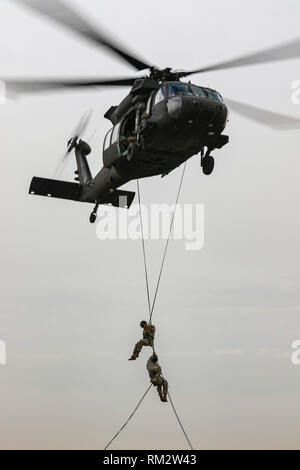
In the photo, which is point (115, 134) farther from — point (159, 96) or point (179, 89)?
point (179, 89)

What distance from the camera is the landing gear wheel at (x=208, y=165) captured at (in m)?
18.5

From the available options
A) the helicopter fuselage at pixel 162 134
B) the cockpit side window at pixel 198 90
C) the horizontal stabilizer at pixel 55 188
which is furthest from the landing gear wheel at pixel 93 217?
the cockpit side window at pixel 198 90

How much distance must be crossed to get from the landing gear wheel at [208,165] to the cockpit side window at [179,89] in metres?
2.08

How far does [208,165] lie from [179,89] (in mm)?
2318

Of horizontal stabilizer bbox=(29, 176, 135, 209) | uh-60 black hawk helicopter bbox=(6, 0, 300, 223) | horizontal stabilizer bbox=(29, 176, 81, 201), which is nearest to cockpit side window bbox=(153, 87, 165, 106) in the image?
uh-60 black hawk helicopter bbox=(6, 0, 300, 223)

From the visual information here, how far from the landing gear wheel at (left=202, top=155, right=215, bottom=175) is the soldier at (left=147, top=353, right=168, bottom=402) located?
499 centimetres

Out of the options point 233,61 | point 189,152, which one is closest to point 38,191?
point 189,152

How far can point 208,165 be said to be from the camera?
18469mm

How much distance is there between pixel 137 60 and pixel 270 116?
4.00m

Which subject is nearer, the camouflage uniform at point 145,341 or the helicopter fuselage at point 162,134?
the helicopter fuselage at point 162,134

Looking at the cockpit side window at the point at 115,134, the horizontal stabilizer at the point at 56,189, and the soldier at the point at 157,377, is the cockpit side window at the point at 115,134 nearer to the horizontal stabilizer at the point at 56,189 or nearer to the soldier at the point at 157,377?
the horizontal stabilizer at the point at 56,189

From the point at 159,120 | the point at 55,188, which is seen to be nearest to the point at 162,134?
the point at 159,120
